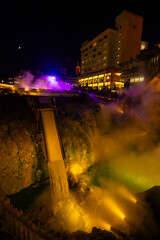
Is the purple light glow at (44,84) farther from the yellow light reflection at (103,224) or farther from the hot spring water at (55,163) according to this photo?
the yellow light reflection at (103,224)

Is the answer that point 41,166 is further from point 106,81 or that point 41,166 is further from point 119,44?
point 119,44

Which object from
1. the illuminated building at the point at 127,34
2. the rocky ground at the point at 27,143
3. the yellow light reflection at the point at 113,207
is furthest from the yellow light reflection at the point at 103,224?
the illuminated building at the point at 127,34

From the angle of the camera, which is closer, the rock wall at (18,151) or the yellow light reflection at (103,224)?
the yellow light reflection at (103,224)

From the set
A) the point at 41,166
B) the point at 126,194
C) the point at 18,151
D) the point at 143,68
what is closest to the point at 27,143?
the point at 18,151

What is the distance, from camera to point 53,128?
10297 mm

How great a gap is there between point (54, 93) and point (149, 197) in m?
15.3

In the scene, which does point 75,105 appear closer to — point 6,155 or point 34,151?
point 34,151

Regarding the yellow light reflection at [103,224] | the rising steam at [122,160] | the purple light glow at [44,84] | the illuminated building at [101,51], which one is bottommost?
the yellow light reflection at [103,224]

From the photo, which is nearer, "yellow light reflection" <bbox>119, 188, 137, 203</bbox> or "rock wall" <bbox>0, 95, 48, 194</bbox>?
"rock wall" <bbox>0, 95, 48, 194</bbox>

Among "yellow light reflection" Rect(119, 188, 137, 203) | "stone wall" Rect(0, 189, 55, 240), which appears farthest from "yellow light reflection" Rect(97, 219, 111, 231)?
"stone wall" Rect(0, 189, 55, 240)

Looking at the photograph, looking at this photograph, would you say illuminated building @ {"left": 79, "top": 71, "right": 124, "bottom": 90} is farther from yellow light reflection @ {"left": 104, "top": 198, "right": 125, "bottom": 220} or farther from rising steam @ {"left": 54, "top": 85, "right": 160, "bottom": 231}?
yellow light reflection @ {"left": 104, "top": 198, "right": 125, "bottom": 220}

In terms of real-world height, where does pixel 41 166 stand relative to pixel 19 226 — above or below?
below

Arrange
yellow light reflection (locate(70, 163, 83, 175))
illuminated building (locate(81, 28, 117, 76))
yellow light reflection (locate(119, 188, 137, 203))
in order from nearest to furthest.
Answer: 1. yellow light reflection (locate(119, 188, 137, 203))
2. yellow light reflection (locate(70, 163, 83, 175))
3. illuminated building (locate(81, 28, 117, 76))

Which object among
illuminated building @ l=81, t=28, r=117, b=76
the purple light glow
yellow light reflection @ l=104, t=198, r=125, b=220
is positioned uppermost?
illuminated building @ l=81, t=28, r=117, b=76
